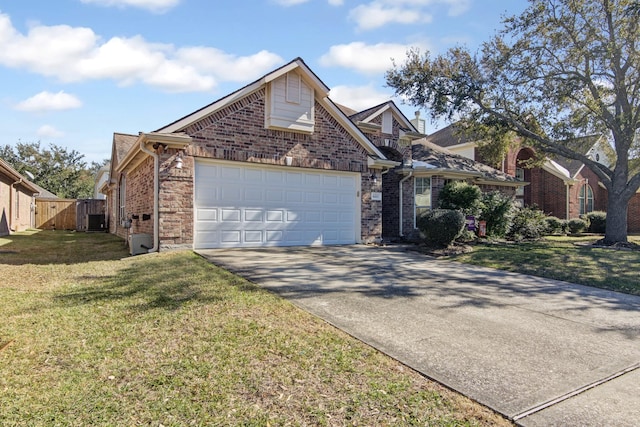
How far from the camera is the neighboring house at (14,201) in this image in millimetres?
18141

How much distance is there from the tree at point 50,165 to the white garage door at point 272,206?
146 feet

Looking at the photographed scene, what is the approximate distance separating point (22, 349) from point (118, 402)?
5.46ft

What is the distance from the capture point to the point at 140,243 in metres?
10.6

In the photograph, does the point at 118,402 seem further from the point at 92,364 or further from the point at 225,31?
the point at 225,31

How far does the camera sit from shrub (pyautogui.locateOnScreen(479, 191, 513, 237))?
16.1m

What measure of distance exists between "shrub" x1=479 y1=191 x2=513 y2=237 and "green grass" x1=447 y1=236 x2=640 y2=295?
12.3ft

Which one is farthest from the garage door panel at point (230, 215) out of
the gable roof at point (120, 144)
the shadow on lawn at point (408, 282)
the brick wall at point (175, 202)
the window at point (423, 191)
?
the gable roof at point (120, 144)

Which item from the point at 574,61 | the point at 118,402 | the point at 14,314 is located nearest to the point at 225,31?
the point at 14,314

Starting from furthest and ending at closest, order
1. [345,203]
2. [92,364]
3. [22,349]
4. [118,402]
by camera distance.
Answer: [345,203]
[22,349]
[92,364]
[118,402]

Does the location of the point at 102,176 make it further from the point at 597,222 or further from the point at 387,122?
the point at 597,222

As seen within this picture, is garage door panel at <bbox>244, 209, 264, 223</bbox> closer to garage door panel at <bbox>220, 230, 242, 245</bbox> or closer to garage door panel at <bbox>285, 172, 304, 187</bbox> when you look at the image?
garage door panel at <bbox>220, 230, 242, 245</bbox>

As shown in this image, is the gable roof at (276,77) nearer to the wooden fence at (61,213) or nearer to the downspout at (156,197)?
the downspout at (156,197)

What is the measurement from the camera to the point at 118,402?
2771 mm

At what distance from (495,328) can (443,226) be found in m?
7.34
